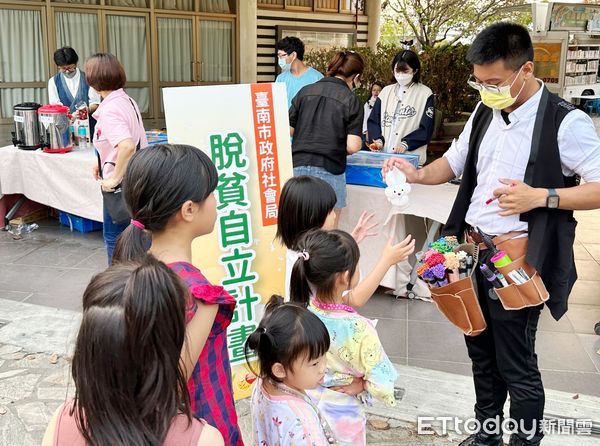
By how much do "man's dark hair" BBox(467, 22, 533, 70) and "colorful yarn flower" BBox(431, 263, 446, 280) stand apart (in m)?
0.80

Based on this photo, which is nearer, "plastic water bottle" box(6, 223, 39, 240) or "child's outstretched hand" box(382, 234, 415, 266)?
"child's outstretched hand" box(382, 234, 415, 266)

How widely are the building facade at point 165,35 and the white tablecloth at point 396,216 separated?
6739 mm

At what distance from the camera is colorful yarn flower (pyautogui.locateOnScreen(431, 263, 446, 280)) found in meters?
2.43

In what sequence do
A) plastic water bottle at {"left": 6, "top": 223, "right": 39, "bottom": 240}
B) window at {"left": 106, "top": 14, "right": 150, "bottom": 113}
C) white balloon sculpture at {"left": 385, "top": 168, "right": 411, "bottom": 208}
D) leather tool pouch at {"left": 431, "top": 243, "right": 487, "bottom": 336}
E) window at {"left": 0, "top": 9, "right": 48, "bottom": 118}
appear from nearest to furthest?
1. leather tool pouch at {"left": 431, "top": 243, "right": 487, "bottom": 336}
2. white balloon sculpture at {"left": 385, "top": 168, "right": 411, "bottom": 208}
3. plastic water bottle at {"left": 6, "top": 223, "right": 39, "bottom": 240}
4. window at {"left": 0, "top": 9, "right": 48, "bottom": 118}
5. window at {"left": 106, "top": 14, "right": 150, "bottom": 113}

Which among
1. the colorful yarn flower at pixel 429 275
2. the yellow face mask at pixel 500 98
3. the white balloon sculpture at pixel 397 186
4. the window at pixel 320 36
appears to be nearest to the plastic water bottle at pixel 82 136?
the white balloon sculpture at pixel 397 186

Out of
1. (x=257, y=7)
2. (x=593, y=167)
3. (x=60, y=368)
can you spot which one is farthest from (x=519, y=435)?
(x=257, y=7)

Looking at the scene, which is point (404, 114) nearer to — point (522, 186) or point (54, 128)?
point (522, 186)

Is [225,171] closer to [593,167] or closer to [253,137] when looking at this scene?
[253,137]

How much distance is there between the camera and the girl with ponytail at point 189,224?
1.61 m

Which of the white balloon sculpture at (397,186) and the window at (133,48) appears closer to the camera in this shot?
the white balloon sculpture at (397,186)

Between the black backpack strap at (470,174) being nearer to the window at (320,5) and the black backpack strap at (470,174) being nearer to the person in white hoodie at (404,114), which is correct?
the person in white hoodie at (404,114)

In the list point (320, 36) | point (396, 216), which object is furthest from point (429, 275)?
point (320, 36)

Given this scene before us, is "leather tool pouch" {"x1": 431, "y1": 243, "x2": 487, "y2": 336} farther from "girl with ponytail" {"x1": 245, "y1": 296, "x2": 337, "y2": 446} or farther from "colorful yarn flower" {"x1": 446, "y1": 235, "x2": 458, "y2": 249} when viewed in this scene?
"girl with ponytail" {"x1": 245, "y1": 296, "x2": 337, "y2": 446}

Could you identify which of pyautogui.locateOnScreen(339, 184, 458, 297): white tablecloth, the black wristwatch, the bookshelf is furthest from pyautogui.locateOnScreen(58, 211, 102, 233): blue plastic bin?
the bookshelf
